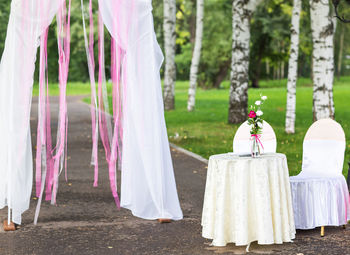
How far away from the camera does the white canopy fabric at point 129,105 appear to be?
7750mm

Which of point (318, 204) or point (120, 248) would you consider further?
point (318, 204)

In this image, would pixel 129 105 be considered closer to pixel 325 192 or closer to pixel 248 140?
pixel 248 140

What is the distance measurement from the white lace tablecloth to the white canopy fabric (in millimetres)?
1359

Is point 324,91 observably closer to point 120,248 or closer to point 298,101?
point 120,248

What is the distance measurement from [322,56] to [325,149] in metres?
8.52

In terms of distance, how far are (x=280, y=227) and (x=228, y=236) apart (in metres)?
0.54

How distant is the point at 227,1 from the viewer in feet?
121

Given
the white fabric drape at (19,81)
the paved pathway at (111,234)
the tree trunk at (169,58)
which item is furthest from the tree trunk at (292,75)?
the white fabric drape at (19,81)

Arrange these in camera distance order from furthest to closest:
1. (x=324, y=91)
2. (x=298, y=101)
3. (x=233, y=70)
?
(x=298, y=101), (x=233, y=70), (x=324, y=91)

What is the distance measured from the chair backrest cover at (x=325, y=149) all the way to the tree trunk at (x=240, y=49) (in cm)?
1208

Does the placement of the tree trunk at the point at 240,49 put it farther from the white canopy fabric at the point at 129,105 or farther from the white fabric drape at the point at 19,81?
the white fabric drape at the point at 19,81

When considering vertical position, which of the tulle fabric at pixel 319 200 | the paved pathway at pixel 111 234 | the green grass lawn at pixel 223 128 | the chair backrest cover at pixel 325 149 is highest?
the chair backrest cover at pixel 325 149

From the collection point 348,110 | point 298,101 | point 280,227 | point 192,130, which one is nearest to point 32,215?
point 280,227

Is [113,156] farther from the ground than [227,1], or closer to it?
closer to it
